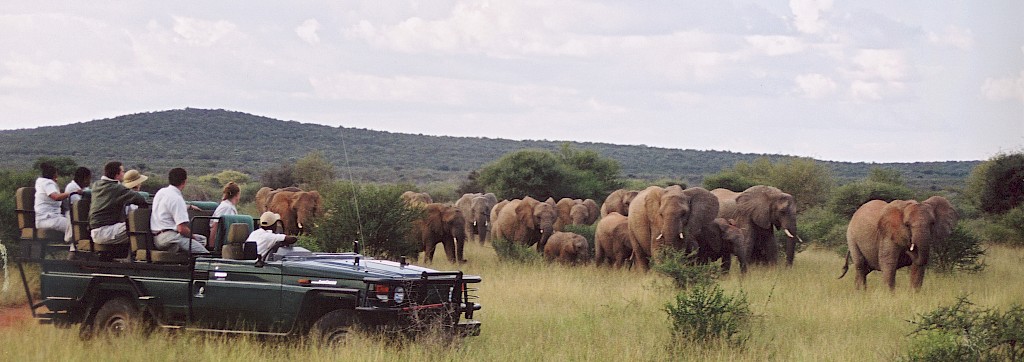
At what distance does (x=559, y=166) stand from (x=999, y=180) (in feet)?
56.5

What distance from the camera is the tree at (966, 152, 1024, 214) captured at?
44.4 metres

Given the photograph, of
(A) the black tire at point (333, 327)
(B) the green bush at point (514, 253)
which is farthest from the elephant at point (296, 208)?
(A) the black tire at point (333, 327)

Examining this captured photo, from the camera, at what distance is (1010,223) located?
36312mm

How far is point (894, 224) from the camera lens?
1977 centimetres

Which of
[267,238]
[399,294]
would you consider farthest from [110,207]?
[399,294]

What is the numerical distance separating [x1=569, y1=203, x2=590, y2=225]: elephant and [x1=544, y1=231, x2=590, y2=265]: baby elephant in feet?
31.2

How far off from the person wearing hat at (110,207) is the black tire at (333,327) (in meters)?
2.51

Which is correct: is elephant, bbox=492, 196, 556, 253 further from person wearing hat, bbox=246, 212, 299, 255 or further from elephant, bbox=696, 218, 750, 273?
person wearing hat, bbox=246, 212, 299, 255

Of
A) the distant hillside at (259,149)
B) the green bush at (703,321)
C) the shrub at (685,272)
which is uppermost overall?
the distant hillside at (259,149)

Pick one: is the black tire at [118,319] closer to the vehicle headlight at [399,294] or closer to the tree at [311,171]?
the vehicle headlight at [399,294]

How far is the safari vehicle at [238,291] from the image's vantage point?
11.1 meters

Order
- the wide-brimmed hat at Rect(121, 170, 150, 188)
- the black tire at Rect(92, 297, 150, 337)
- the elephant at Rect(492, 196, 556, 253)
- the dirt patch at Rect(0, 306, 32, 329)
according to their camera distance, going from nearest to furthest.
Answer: the black tire at Rect(92, 297, 150, 337)
the wide-brimmed hat at Rect(121, 170, 150, 188)
the dirt patch at Rect(0, 306, 32, 329)
the elephant at Rect(492, 196, 556, 253)

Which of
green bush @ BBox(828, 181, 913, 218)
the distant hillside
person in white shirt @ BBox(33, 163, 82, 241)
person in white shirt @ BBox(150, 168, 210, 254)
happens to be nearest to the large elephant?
person in white shirt @ BBox(150, 168, 210, 254)

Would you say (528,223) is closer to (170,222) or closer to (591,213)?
(591,213)
